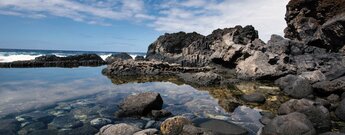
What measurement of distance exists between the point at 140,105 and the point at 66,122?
3421mm

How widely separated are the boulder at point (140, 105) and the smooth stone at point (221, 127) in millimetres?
2718

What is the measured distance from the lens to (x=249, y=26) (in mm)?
47156

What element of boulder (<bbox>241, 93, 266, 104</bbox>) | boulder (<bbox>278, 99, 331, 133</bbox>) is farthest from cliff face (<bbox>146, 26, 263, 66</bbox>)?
boulder (<bbox>278, 99, 331, 133</bbox>)

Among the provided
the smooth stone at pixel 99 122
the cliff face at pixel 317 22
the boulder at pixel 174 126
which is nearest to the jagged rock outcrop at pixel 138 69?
the cliff face at pixel 317 22

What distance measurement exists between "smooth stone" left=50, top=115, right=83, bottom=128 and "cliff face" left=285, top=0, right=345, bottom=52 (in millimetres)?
26279

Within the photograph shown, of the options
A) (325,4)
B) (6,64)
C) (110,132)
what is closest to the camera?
(110,132)

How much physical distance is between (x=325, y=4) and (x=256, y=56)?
45.2ft

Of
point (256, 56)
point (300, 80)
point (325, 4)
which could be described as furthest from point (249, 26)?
point (300, 80)

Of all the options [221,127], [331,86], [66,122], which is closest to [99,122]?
[66,122]

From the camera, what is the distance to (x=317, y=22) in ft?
126

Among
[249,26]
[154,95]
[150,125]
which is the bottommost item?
[150,125]

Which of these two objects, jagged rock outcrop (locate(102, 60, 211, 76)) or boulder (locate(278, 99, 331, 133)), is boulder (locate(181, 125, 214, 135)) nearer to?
boulder (locate(278, 99, 331, 133))

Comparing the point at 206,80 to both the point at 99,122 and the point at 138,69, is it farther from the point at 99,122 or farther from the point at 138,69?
the point at 99,122

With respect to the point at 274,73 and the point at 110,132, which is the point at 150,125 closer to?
the point at 110,132
